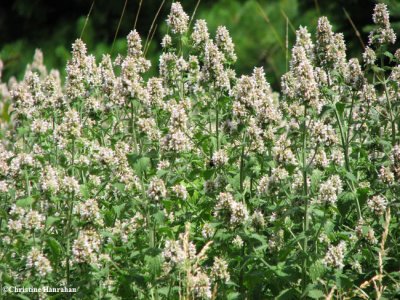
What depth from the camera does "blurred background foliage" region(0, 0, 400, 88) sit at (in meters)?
11.2

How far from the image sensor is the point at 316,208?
167 inches

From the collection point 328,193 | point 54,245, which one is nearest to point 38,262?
point 54,245

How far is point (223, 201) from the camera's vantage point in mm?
4059

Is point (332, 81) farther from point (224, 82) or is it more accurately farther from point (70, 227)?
point (70, 227)

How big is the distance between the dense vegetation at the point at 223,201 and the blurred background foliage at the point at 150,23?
541cm

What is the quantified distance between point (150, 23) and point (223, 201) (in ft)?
33.1

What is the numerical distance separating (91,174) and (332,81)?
163 cm

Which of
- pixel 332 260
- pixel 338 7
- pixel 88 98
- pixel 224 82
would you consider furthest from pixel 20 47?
pixel 332 260

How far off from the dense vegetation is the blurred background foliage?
541cm

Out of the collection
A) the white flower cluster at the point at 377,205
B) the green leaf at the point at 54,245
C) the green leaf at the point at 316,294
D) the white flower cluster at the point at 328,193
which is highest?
the white flower cluster at the point at 328,193

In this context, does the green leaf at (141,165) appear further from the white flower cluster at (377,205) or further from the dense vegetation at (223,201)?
the white flower cluster at (377,205)

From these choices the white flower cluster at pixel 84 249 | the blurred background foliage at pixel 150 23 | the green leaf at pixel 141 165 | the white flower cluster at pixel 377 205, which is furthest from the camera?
the blurred background foliage at pixel 150 23

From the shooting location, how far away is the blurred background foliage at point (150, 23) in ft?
36.8

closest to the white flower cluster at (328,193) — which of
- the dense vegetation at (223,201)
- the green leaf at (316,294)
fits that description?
the dense vegetation at (223,201)
